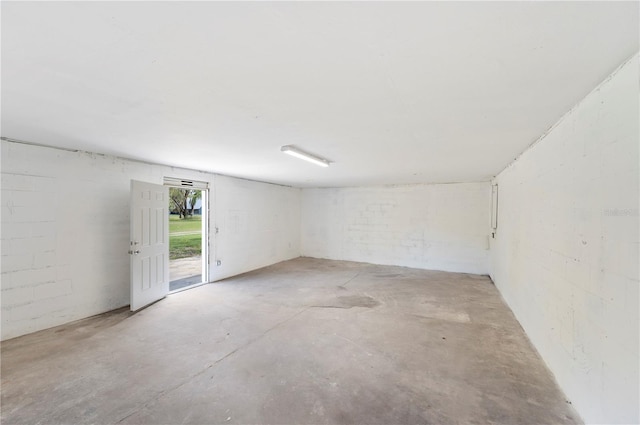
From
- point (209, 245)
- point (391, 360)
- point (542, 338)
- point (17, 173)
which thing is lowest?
point (391, 360)

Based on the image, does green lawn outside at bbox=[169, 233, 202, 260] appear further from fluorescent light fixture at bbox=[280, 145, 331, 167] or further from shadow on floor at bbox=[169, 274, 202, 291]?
fluorescent light fixture at bbox=[280, 145, 331, 167]

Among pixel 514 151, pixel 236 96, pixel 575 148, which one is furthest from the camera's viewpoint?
pixel 514 151

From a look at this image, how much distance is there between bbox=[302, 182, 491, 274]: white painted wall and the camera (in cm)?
653

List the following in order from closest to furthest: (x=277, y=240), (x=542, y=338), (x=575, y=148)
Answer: (x=575, y=148) → (x=542, y=338) → (x=277, y=240)

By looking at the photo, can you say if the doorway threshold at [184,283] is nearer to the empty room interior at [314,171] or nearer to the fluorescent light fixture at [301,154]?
the empty room interior at [314,171]

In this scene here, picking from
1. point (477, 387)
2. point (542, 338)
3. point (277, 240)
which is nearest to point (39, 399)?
point (477, 387)

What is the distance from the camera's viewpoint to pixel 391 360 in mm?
2689

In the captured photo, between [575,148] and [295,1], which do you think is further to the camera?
[575,148]

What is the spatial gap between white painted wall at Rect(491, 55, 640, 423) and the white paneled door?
4.85m

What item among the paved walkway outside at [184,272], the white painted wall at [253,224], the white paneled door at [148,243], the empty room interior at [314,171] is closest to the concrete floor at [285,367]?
the empty room interior at [314,171]

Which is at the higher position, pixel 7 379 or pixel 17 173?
pixel 17 173

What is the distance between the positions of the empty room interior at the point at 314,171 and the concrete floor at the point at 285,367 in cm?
2

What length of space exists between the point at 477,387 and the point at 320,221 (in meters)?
6.44

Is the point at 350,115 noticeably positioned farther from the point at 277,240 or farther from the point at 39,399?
the point at 277,240
